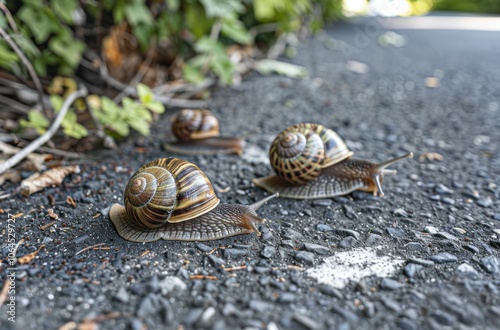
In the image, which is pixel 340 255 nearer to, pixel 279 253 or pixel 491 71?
pixel 279 253

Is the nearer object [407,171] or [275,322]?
[275,322]

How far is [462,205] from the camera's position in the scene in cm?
296

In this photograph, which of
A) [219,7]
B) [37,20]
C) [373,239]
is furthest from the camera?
[219,7]

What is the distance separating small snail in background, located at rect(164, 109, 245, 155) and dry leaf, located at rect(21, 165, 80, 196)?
0.90 metres

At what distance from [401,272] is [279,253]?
620mm

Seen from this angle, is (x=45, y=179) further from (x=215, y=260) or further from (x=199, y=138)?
(x=215, y=260)

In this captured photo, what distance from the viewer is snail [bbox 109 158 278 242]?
8.05ft

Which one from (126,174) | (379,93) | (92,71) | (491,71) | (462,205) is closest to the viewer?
(462,205)

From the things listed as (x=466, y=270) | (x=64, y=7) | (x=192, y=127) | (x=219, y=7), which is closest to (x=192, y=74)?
(x=219, y=7)

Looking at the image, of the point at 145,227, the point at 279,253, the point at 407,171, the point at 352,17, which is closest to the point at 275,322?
the point at 279,253

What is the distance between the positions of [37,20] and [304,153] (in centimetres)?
241

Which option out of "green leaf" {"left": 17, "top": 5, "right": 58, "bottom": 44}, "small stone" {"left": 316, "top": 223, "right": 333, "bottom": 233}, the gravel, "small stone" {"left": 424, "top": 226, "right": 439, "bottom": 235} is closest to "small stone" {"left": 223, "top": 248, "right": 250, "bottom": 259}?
the gravel

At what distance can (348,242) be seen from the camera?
254 cm

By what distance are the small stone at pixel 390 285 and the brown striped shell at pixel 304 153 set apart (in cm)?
100
